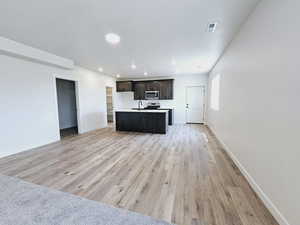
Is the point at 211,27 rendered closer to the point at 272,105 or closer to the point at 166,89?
the point at 272,105

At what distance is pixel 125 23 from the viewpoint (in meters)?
2.29

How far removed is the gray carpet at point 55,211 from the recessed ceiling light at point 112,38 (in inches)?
111

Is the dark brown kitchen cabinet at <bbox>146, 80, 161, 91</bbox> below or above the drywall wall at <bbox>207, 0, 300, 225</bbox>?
above

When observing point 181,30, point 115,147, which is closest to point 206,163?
point 115,147

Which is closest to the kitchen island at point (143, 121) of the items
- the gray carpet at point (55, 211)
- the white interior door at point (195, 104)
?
the white interior door at point (195, 104)

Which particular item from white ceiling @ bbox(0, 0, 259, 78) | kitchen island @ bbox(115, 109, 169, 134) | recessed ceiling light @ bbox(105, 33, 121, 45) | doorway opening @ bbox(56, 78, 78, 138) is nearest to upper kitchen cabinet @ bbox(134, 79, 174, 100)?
kitchen island @ bbox(115, 109, 169, 134)

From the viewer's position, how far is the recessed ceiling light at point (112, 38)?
8.90ft

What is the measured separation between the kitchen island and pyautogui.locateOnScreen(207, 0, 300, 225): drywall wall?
3.02 m

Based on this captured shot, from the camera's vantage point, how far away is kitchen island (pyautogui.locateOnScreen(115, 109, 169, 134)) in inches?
204

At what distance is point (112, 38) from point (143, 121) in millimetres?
3228

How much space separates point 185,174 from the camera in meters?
2.32

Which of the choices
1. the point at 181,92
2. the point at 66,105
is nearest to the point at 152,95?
the point at 181,92

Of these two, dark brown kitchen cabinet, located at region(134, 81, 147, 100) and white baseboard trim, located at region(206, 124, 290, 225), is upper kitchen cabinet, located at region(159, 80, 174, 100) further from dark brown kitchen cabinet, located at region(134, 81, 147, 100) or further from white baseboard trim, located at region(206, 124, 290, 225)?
white baseboard trim, located at region(206, 124, 290, 225)

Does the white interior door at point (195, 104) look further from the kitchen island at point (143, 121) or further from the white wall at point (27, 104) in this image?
the white wall at point (27, 104)
